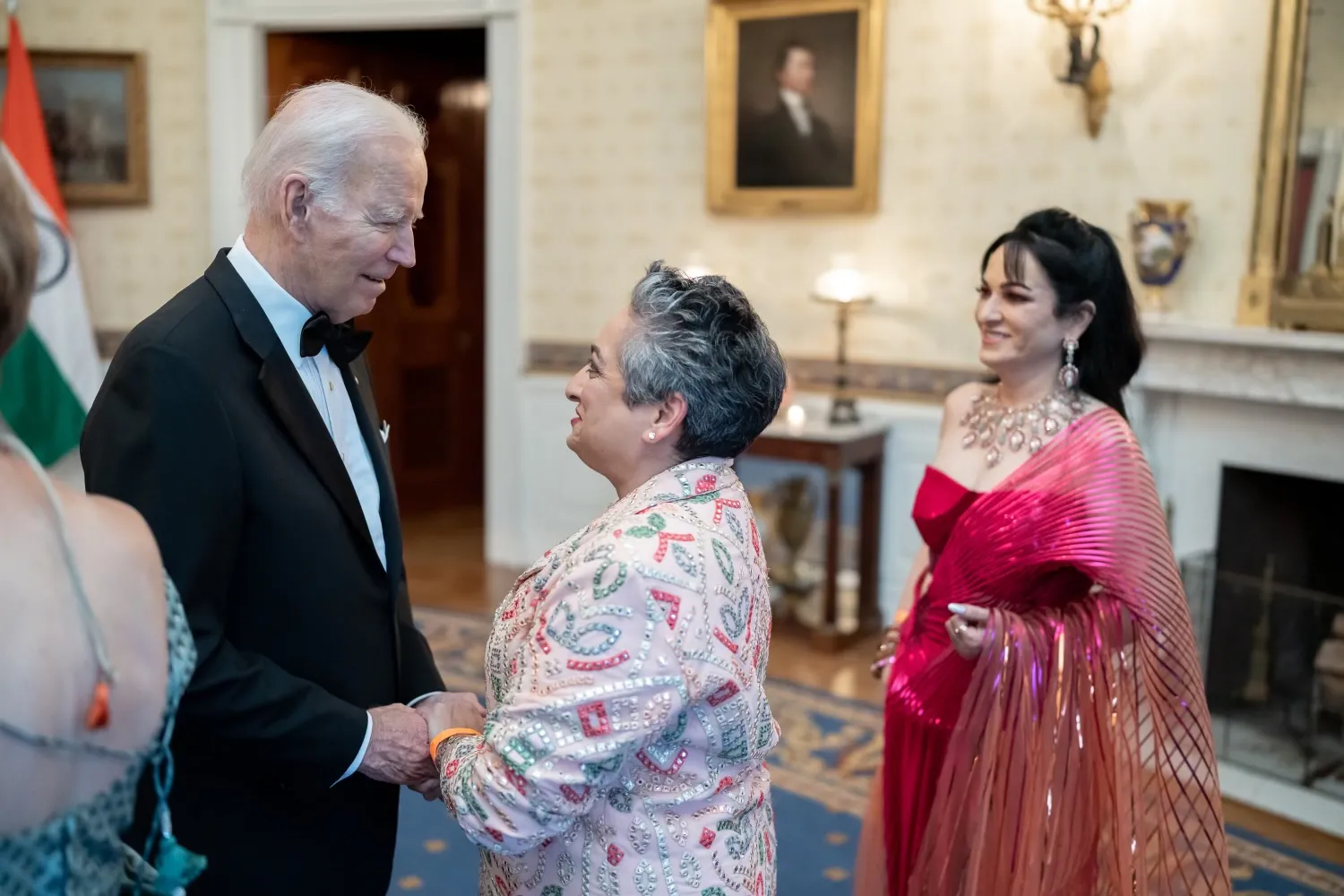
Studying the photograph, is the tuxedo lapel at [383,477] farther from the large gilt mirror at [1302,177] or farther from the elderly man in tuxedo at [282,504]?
the large gilt mirror at [1302,177]

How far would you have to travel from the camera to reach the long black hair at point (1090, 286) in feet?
8.17

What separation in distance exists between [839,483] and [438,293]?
3.37 m

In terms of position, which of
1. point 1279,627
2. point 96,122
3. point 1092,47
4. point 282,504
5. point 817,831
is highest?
point 1092,47

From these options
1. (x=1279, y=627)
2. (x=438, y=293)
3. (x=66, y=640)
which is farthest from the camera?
(x=438, y=293)

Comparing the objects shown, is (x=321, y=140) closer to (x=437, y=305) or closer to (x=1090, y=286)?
(x=1090, y=286)

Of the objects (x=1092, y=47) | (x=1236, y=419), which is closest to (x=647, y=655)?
(x=1236, y=419)

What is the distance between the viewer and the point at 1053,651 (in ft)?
7.80

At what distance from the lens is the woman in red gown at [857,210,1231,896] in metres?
2.29

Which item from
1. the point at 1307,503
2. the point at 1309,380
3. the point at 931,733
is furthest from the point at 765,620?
the point at 1307,503

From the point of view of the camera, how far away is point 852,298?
5.24 meters

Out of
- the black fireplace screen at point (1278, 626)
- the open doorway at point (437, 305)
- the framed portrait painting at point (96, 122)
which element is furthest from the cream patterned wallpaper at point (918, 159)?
the framed portrait painting at point (96, 122)

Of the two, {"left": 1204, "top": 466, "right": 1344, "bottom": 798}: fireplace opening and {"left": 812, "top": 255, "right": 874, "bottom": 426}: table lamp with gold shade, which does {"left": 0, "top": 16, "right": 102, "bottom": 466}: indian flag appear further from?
{"left": 1204, "top": 466, "right": 1344, "bottom": 798}: fireplace opening

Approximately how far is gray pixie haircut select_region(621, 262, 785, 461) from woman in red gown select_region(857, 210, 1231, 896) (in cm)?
90

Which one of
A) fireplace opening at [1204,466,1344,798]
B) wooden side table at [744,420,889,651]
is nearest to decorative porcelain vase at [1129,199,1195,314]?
fireplace opening at [1204,466,1344,798]
